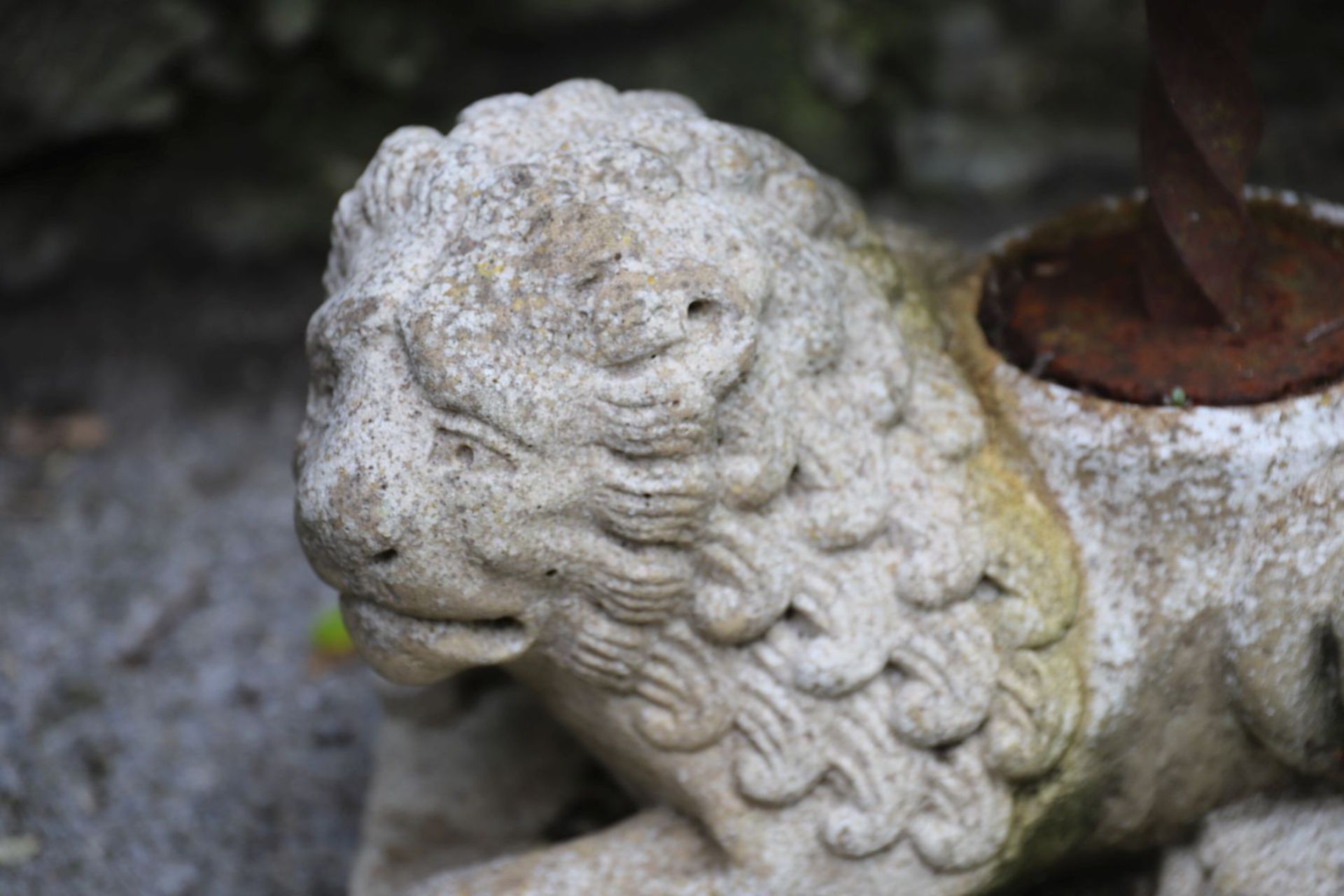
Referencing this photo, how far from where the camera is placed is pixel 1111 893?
5.58 feet

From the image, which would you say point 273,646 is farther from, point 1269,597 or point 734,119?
point 1269,597

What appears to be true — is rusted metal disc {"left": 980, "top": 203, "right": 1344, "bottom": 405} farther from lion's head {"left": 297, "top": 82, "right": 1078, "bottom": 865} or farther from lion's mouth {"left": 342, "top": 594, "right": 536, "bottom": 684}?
lion's mouth {"left": 342, "top": 594, "right": 536, "bottom": 684}

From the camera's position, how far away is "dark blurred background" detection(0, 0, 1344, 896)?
233cm

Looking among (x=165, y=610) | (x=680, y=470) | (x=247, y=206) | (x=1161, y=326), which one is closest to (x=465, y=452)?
(x=680, y=470)

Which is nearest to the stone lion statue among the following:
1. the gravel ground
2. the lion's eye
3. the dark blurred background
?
the lion's eye

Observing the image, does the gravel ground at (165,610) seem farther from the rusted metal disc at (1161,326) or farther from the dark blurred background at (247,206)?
the rusted metal disc at (1161,326)

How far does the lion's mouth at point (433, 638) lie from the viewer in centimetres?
137

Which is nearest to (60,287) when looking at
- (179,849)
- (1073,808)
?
(179,849)

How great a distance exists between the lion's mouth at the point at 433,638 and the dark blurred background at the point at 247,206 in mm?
843

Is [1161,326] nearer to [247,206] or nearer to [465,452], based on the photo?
[465,452]

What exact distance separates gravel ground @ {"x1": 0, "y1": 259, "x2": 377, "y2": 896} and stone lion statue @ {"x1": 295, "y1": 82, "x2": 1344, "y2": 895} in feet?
2.38

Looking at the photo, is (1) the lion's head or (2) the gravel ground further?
(2) the gravel ground

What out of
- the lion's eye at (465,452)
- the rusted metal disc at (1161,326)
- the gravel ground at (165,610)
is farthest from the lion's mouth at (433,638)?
the gravel ground at (165,610)

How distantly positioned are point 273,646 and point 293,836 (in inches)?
17.4
